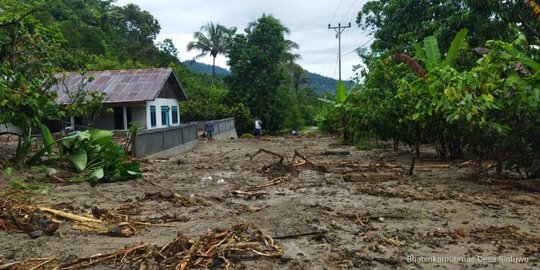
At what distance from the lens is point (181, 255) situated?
14.3 feet

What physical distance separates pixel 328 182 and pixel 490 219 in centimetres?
388

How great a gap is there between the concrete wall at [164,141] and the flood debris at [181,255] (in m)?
10.8

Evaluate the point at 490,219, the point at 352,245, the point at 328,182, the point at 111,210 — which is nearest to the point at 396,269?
the point at 352,245

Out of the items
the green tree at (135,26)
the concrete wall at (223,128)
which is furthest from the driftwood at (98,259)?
the green tree at (135,26)

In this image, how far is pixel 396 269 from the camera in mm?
4113

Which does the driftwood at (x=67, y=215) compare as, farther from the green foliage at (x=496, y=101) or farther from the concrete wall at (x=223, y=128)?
the concrete wall at (x=223, y=128)

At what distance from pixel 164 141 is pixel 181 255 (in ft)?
47.3

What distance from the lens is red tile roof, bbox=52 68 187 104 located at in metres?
26.5

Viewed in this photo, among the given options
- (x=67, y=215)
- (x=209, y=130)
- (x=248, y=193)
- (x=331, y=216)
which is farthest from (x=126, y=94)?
(x=331, y=216)

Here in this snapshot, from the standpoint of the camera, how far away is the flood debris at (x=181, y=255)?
4199 millimetres

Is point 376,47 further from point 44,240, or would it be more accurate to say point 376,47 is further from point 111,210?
point 44,240

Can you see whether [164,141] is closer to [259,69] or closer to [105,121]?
[105,121]

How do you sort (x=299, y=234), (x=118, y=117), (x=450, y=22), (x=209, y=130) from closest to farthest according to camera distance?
(x=299, y=234), (x=450, y=22), (x=118, y=117), (x=209, y=130)

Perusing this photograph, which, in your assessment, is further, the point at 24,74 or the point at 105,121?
the point at 105,121
